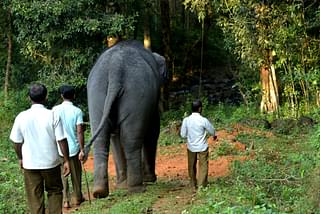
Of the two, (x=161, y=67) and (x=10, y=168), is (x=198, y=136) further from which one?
(x=10, y=168)

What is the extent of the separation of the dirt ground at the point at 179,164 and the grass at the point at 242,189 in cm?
13

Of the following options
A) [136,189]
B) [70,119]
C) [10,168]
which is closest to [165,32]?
[10,168]

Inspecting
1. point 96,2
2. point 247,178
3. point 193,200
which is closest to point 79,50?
point 96,2

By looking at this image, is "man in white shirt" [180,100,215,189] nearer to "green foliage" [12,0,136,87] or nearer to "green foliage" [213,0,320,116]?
"green foliage" [213,0,320,116]

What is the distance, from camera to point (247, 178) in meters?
9.62

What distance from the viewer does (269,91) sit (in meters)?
19.2

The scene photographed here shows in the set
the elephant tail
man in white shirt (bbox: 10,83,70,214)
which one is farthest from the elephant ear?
man in white shirt (bbox: 10,83,70,214)

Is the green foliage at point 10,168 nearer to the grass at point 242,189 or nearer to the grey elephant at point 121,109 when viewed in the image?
the grass at point 242,189

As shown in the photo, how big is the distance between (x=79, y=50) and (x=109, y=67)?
30.0ft

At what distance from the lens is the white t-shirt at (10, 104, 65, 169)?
6.46 meters

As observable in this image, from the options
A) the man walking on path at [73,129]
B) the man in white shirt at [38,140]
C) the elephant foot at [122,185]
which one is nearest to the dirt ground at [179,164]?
the elephant foot at [122,185]

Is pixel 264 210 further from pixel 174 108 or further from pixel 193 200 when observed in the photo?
pixel 174 108

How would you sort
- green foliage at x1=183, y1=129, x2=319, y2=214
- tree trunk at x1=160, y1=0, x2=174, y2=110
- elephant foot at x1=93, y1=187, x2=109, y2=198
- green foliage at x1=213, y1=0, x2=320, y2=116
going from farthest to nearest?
tree trunk at x1=160, y1=0, x2=174, y2=110 → green foliage at x1=213, y1=0, x2=320, y2=116 → elephant foot at x1=93, y1=187, x2=109, y2=198 → green foliage at x1=183, y1=129, x2=319, y2=214

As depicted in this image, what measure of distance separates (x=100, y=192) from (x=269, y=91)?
1188 centimetres
